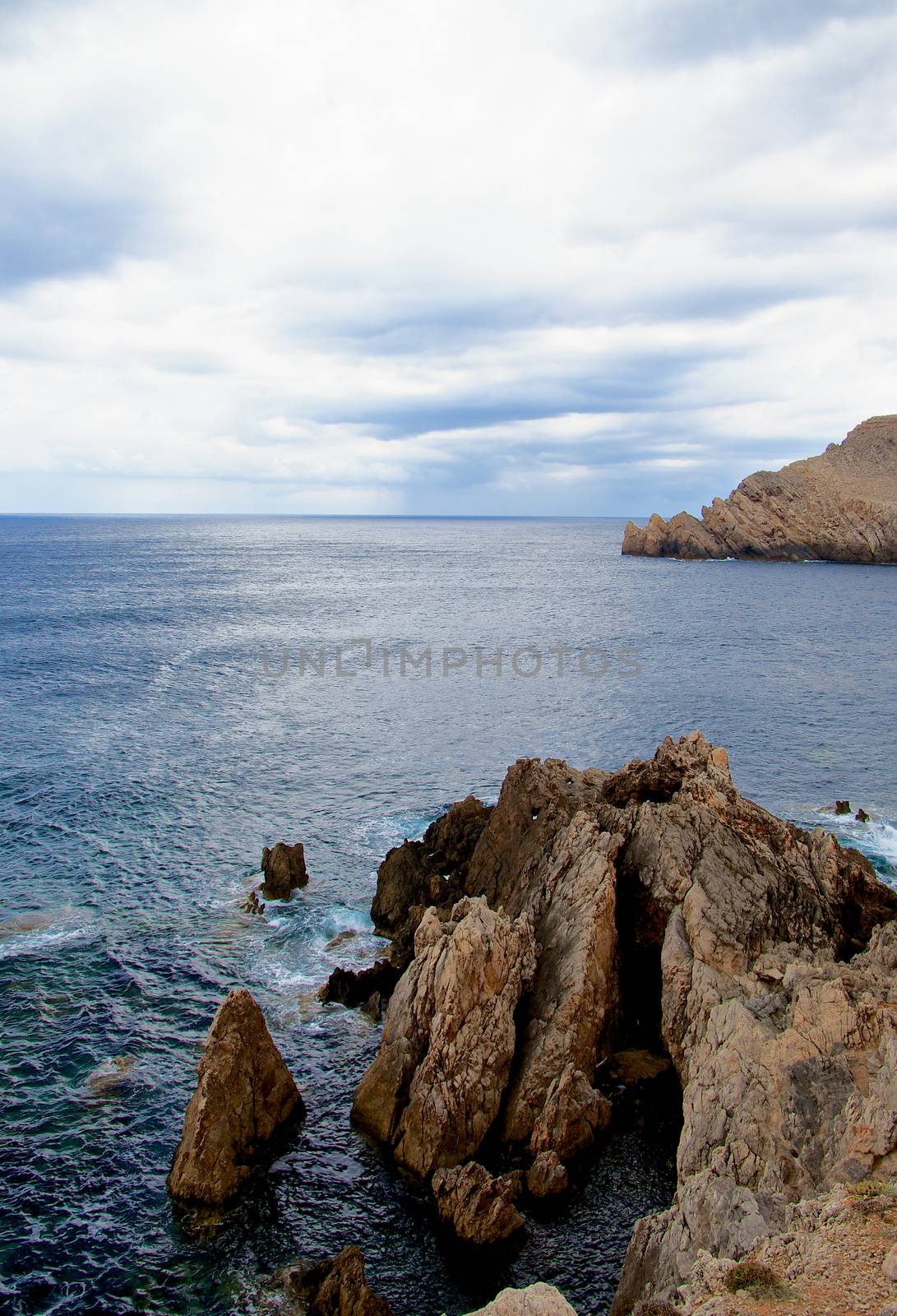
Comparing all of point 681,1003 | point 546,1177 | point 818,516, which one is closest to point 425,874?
point 681,1003

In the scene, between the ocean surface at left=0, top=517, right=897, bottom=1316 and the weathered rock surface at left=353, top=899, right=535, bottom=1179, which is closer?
the ocean surface at left=0, top=517, right=897, bottom=1316

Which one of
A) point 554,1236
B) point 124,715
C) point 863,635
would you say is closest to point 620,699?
point 124,715

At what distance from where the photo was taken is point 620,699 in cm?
7562

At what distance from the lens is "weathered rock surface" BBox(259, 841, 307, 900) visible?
41.0 metres

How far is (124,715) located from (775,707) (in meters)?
52.6

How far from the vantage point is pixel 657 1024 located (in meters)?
29.2

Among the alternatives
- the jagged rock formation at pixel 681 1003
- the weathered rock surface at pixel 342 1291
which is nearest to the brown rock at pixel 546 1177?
the jagged rock formation at pixel 681 1003

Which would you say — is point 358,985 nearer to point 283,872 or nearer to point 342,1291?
point 283,872

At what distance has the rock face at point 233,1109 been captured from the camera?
23844mm

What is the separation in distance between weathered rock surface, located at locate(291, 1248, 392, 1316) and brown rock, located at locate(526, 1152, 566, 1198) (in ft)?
16.1

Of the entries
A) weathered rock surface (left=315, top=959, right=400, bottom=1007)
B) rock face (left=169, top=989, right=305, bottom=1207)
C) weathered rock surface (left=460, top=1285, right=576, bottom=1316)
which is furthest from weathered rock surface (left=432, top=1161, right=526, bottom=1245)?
weathered rock surface (left=315, top=959, right=400, bottom=1007)

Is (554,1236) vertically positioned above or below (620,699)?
below

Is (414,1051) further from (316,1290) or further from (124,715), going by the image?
(124,715)

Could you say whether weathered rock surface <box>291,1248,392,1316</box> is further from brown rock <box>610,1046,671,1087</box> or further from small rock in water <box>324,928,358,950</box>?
small rock in water <box>324,928,358,950</box>
